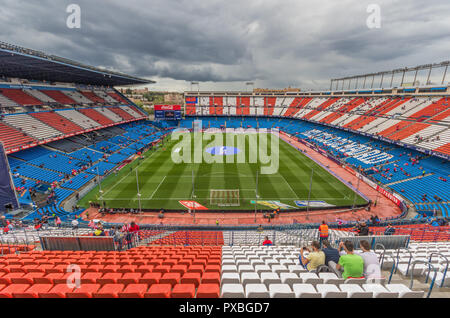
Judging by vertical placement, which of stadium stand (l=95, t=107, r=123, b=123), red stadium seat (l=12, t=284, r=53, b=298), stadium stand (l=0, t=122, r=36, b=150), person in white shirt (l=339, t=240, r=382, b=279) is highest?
stadium stand (l=95, t=107, r=123, b=123)

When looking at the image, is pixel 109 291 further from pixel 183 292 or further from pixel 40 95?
pixel 40 95

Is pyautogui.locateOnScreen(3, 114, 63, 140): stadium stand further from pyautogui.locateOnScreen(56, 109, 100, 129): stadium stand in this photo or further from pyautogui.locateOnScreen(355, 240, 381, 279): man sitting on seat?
pyautogui.locateOnScreen(355, 240, 381, 279): man sitting on seat

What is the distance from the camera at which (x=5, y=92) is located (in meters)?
43.3

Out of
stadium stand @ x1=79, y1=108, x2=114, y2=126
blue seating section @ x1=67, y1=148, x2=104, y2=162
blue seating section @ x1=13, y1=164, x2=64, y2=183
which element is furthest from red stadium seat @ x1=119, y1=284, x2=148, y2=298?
stadium stand @ x1=79, y1=108, x2=114, y2=126

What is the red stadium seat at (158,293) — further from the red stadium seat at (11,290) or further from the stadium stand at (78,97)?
the stadium stand at (78,97)

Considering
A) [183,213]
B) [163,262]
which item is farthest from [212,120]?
[163,262]

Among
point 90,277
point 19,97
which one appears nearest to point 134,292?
point 90,277

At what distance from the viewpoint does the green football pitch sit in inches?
1168

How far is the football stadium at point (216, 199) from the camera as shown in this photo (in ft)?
20.1

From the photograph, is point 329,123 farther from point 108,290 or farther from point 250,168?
point 108,290

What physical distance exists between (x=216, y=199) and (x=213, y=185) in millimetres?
4612

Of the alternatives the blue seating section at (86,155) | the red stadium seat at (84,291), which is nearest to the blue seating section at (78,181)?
the blue seating section at (86,155)

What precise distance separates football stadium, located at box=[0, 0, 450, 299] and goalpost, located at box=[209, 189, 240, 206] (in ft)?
0.93
